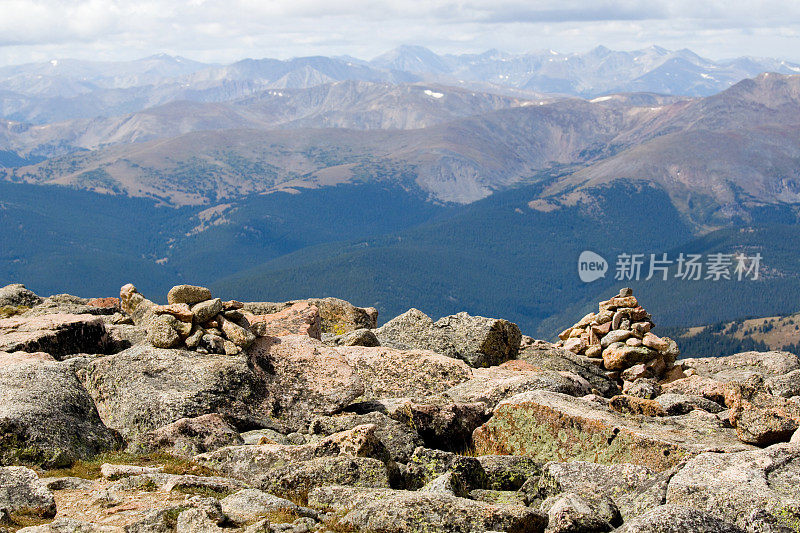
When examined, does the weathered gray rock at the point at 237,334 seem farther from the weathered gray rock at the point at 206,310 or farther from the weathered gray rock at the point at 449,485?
the weathered gray rock at the point at 449,485

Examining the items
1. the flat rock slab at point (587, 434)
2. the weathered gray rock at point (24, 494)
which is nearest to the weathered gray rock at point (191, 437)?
the weathered gray rock at point (24, 494)

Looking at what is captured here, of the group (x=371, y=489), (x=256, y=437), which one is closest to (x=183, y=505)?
(x=371, y=489)

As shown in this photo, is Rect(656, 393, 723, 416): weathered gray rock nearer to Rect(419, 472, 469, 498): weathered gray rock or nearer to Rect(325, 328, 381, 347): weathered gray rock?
Rect(419, 472, 469, 498): weathered gray rock

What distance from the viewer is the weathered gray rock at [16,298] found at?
37.2 meters

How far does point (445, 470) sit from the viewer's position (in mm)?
17516

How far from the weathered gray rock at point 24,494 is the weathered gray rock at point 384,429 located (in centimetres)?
802

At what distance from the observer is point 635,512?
15039mm

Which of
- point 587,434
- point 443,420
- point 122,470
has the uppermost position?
point 587,434

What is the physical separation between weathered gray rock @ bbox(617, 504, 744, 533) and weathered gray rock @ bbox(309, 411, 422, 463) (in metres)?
7.38

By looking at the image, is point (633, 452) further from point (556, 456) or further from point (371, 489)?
point (371, 489)

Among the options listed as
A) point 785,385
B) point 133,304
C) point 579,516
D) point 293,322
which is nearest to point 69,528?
point 579,516

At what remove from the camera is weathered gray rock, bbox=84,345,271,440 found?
20.8 metres

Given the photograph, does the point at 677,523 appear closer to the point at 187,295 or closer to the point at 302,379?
the point at 302,379

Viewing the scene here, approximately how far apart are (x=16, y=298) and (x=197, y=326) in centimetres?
1839
